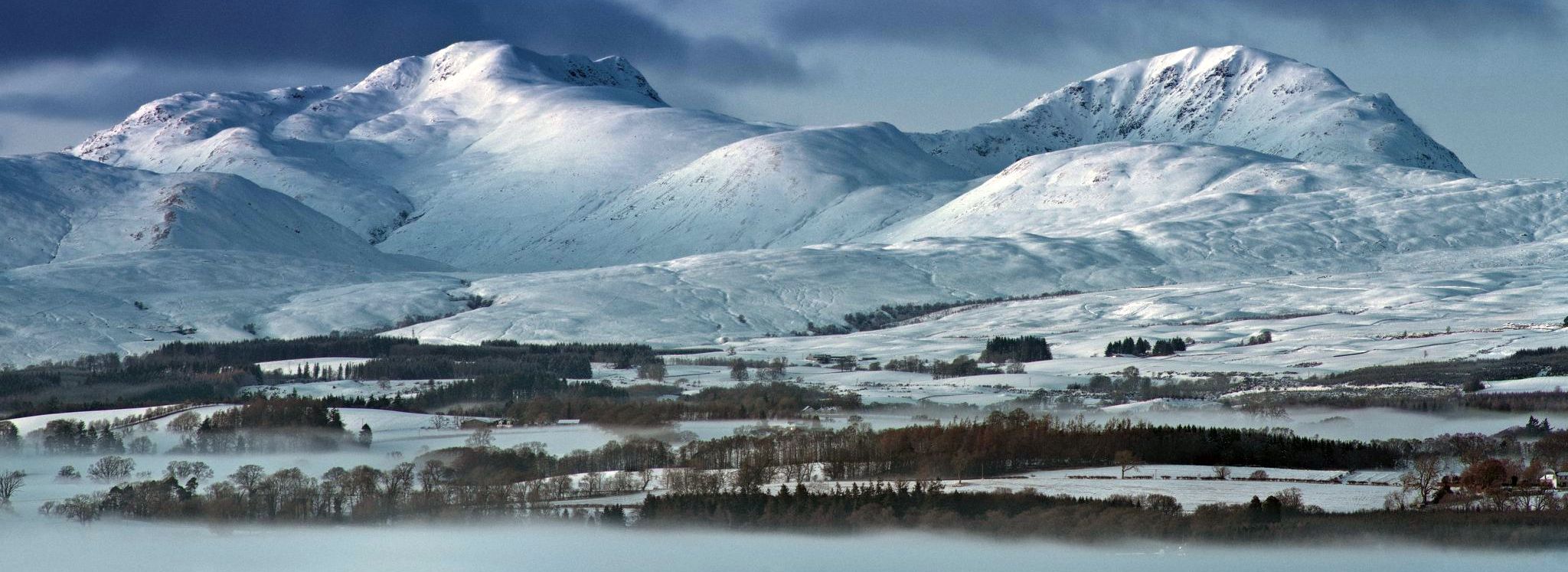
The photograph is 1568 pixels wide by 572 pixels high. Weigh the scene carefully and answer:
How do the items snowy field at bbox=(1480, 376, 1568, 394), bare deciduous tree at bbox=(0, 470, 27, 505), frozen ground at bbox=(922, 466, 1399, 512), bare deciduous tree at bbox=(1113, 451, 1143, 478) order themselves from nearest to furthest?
frozen ground at bbox=(922, 466, 1399, 512) < bare deciduous tree at bbox=(0, 470, 27, 505) < bare deciduous tree at bbox=(1113, 451, 1143, 478) < snowy field at bbox=(1480, 376, 1568, 394)

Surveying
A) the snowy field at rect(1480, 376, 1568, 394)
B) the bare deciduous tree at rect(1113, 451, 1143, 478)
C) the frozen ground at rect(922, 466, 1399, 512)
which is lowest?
the frozen ground at rect(922, 466, 1399, 512)

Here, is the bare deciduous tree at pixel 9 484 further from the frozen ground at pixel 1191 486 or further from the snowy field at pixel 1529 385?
the snowy field at pixel 1529 385

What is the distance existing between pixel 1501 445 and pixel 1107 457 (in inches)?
1163

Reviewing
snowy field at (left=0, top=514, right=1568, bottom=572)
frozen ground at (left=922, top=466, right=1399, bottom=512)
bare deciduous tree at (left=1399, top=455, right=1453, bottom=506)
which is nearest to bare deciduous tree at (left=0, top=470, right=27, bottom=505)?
snowy field at (left=0, top=514, right=1568, bottom=572)

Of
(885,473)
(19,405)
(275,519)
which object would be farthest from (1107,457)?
(19,405)

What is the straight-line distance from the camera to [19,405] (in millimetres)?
193625

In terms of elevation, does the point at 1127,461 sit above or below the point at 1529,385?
below

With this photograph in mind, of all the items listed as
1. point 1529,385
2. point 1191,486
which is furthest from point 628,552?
point 1529,385

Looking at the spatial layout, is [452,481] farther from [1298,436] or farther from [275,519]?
[1298,436]

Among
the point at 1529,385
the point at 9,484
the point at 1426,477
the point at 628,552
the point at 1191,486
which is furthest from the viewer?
the point at 1529,385

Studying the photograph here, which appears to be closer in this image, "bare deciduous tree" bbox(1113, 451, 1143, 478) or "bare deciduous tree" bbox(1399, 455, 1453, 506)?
"bare deciduous tree" bbox(1399, 455, 1453, 506)

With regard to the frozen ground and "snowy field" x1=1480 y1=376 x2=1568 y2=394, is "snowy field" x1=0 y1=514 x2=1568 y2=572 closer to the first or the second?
the frozen ground

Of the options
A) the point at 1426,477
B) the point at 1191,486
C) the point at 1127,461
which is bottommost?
the point at 1191,486

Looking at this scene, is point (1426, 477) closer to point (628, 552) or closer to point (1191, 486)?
point (1191, 486)
